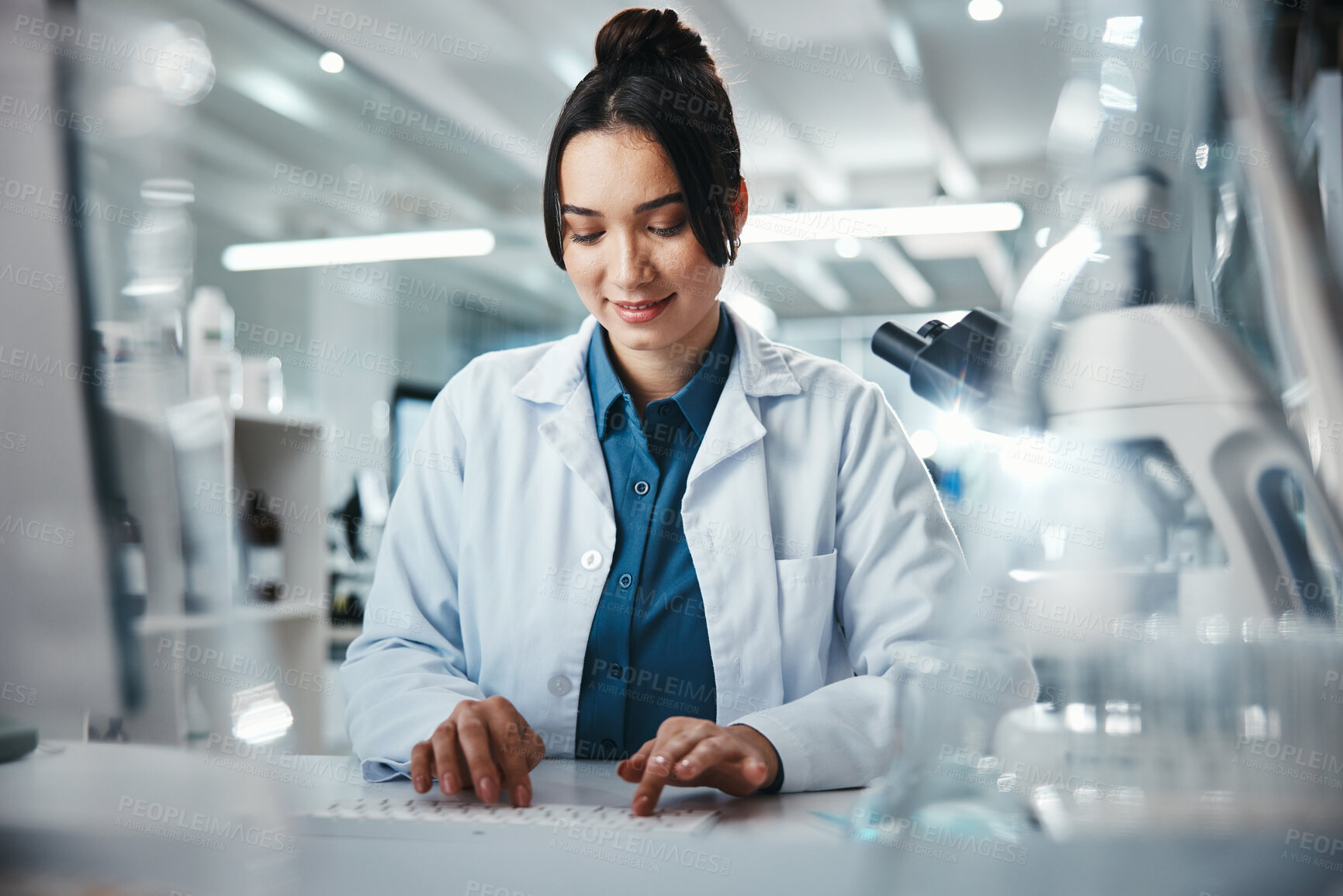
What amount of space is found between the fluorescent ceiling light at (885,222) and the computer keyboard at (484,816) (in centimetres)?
435

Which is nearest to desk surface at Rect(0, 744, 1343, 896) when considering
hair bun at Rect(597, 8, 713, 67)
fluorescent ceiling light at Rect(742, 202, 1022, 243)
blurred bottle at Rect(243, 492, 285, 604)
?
hair bun at Rect(597, 8, 713, 67)

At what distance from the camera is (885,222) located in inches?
203

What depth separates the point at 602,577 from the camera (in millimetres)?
998

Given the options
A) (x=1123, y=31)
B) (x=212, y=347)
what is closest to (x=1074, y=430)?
(x=1123, y=31)

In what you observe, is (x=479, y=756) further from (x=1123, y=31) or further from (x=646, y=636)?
(x=1123, y=31)

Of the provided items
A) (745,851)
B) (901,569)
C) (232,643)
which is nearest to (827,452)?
(901,569)

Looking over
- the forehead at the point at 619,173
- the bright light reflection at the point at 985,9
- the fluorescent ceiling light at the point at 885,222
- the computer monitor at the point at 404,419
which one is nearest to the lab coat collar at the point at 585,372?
the forehead at the point at 619,173

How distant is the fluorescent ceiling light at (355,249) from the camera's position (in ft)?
14.8

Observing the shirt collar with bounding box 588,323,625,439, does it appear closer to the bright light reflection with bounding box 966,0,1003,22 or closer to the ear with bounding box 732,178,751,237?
the ear with bounding box 732,178,751,237

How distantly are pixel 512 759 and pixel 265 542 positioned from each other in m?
2.62

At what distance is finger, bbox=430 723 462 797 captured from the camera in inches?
24.8

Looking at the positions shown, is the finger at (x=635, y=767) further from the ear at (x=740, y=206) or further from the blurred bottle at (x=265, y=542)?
the blurred bottle at (x=265, y=542)

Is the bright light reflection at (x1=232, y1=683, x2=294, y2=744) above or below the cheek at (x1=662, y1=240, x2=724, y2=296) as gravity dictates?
below

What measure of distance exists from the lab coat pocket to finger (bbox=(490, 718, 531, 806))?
1.19 feet
